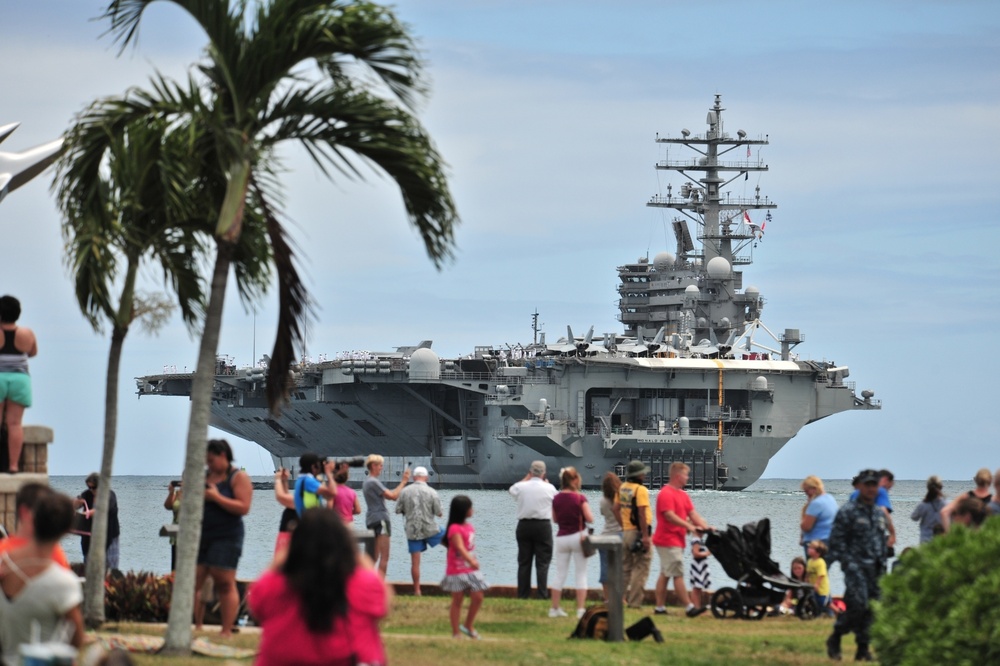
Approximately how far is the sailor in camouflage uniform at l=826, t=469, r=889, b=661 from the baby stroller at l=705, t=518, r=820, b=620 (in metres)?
3.21

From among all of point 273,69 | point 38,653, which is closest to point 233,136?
point 273,69

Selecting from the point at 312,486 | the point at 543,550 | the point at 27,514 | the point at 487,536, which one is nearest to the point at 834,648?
the point at 312,486

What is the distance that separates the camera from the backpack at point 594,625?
11172 millimetres

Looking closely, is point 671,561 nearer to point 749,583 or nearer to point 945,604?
point 749,583

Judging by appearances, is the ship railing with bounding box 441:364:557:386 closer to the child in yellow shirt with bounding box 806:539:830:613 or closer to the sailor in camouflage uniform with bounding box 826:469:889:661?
the child in yellow shirt with bounding box 806:539:830:613

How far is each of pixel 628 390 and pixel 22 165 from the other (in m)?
57.0

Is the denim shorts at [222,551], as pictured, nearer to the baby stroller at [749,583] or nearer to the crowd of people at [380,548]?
the crowd of people at [380,548]

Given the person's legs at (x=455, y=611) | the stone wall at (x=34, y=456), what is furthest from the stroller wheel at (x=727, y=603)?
the stone wall at (x=34, y=456)

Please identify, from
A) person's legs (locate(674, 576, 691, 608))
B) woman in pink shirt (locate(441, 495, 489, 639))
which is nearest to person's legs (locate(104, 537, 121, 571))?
woman in pink shirt (locate(441, 495, 489, 639))

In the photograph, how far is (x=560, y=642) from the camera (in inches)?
430

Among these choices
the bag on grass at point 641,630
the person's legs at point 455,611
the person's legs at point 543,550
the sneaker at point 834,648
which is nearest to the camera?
the sneaker at point 834,648

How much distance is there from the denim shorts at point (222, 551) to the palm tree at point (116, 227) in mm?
902

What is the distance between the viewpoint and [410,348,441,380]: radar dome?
67.9 metres

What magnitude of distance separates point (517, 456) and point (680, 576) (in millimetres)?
57910
